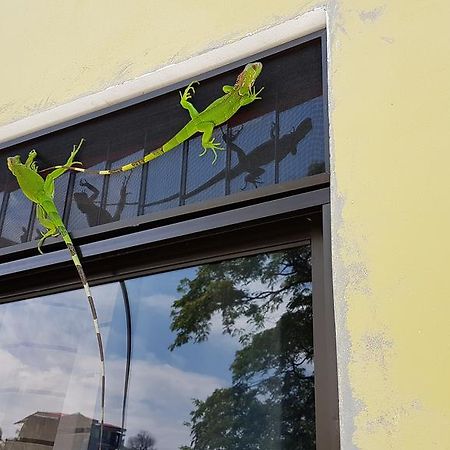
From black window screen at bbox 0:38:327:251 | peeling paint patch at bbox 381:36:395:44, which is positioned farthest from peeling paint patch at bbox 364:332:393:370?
peeling paint patch at bbox 381:36:395:44

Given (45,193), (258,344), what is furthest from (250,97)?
(45,193)

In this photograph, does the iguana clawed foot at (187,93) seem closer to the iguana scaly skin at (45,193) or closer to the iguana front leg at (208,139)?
the iguana front leg at (208,139)

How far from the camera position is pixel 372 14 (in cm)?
142

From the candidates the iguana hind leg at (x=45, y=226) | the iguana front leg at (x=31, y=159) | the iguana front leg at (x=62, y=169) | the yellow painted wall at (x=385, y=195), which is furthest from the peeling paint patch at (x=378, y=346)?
the iguana front leg at (x=31, y=159)

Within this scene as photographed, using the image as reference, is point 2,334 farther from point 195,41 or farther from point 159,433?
point 195,41

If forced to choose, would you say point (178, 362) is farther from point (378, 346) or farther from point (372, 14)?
point (372, 14)

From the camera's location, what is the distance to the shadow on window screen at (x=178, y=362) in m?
1.30

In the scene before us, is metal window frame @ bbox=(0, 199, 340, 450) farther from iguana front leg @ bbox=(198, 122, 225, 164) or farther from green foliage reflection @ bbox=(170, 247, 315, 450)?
iguana front leg @ bbox=(198, 122, 225, 164)

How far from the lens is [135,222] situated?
1612 mm

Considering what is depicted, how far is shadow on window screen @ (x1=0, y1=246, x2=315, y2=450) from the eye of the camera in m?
1.30

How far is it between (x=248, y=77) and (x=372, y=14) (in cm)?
35

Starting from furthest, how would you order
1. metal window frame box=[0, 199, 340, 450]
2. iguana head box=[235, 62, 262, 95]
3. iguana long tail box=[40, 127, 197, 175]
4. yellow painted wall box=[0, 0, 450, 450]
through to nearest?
1. iguana long tail box=[40, 127, 197, 175]
2. iguana head box=[235, 62, 262, 95]
3. metal window frame box=[0, 199, 340, 450]
4. yellow painted wall box=[0, 0, 450, 450]

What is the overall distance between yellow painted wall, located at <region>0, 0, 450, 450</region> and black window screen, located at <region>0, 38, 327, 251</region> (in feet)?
0.37

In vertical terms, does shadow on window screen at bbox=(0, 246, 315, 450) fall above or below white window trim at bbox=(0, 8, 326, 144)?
below
